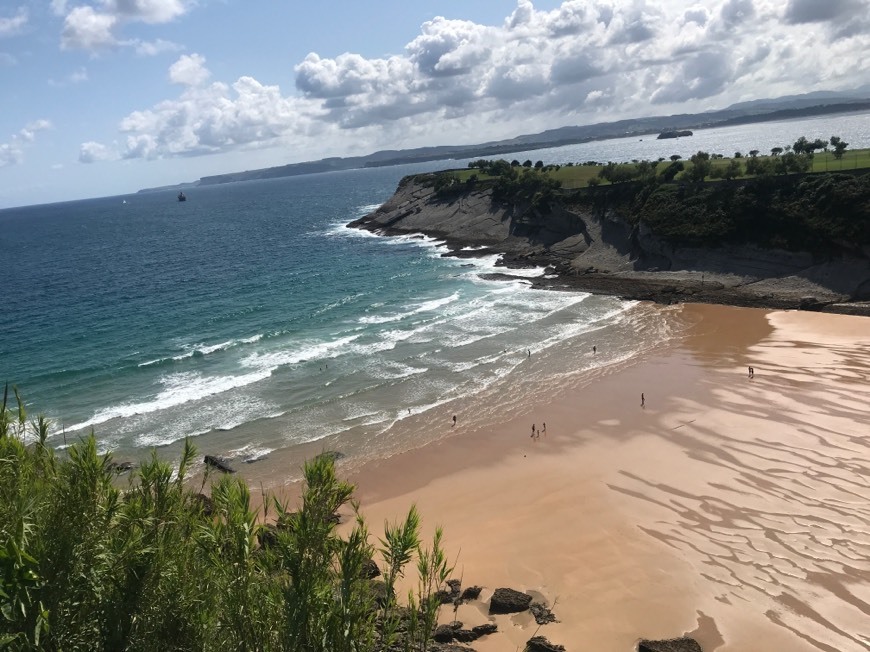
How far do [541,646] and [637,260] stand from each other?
53508 millimetres

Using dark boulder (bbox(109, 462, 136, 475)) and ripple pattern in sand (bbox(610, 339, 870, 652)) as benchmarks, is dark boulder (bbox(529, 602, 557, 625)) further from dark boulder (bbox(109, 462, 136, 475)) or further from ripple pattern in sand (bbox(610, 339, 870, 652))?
dark boulder (bbox(109, 462, 136, 475))

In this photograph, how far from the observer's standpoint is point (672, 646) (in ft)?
54.5

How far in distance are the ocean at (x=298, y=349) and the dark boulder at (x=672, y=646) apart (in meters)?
16.6

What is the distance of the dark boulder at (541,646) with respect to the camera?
16419mm

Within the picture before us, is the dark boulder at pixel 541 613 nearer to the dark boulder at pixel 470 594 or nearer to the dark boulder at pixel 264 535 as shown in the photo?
the dark boulder at pixel 470 594

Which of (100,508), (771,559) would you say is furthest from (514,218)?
(100,508)

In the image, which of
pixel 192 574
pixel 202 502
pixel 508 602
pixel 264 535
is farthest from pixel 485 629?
pixel 192 574

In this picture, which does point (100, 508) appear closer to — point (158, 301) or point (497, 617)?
point (497, 617)

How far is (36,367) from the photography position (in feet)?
146

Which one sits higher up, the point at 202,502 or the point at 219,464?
the point at 202,502

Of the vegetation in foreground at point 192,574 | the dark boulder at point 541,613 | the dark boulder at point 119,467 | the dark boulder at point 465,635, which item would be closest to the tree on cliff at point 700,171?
the dark boulder at point 541,613

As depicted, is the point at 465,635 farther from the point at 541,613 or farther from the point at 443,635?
the point at 541,613

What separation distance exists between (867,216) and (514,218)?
43806 millimetres

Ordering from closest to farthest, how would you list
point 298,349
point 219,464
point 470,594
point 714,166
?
point 470,594 < point 219,464 < point 298,349 < point 714,166
